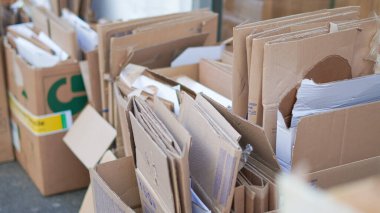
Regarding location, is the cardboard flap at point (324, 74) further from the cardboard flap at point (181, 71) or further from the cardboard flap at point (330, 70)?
the cardboard flap at point (181, 71)

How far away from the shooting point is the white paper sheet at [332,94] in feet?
4.74

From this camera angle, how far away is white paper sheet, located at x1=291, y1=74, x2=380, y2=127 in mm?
1443

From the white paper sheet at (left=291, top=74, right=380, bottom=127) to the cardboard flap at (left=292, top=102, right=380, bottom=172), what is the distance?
2.0 inches

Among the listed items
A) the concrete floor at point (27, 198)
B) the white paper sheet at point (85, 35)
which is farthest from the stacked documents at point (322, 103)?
the concrete floor at point (27, 198)

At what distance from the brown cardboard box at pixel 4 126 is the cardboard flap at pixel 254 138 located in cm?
167

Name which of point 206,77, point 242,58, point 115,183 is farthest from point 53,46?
point 242,58

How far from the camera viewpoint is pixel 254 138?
1.44 m

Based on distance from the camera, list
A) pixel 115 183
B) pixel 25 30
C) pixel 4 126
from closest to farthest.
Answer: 1. pixel 115 183
2. pixel 25 30
3. pixel 4 126

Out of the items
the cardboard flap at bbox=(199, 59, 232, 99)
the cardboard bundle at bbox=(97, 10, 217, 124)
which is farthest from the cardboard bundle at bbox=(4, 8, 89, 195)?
the cardboard flap at bbox=(199, 59, 232, 99)

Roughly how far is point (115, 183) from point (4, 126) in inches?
58.4

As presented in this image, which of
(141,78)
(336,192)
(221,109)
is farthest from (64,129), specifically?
(336,192)

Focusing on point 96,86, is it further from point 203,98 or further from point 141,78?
point 203,98

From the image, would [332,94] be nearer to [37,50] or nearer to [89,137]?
[89,137]

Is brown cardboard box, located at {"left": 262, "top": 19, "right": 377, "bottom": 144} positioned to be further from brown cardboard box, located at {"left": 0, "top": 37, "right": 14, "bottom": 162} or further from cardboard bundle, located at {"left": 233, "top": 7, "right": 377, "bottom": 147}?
brown cardboard box, located at {"left": 0, "top": 37, "right": 14, "bottom": 162}
